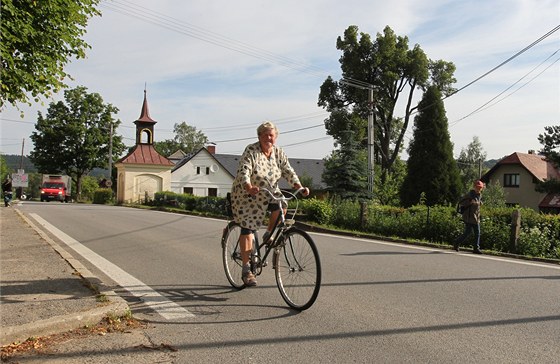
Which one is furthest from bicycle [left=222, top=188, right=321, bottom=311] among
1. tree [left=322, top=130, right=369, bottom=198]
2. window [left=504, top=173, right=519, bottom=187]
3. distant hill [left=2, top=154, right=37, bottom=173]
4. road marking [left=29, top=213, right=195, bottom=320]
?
distant hill [left=2, top=154, right=37, bottom=173]

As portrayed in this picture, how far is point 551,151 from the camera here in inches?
1283

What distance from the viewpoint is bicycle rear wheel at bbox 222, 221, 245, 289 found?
20.0 ft

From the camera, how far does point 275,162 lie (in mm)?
5809

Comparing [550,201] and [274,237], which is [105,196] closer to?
[550,201]

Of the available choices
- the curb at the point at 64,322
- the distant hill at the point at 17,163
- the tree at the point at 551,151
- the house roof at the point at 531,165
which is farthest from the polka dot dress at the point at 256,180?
the distant hill at the point at 17,163

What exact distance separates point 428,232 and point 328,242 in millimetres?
3799

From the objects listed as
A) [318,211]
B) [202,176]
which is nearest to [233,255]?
[318,211]

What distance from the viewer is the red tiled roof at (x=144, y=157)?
173 ft

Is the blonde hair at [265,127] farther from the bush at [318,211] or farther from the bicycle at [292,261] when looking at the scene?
the bush at [318,211]

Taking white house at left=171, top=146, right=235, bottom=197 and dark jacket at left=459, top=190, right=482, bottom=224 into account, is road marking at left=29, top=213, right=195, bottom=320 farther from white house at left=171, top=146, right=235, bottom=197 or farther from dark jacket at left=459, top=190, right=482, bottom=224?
white house at left=171, top=146, right=235, bottom=197

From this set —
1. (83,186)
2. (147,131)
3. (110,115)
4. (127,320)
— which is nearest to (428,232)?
(127,320)

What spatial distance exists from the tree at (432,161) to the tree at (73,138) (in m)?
54.6

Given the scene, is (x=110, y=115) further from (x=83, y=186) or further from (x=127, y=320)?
(x=127, y=320)

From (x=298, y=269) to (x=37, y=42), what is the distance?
21.8ft
